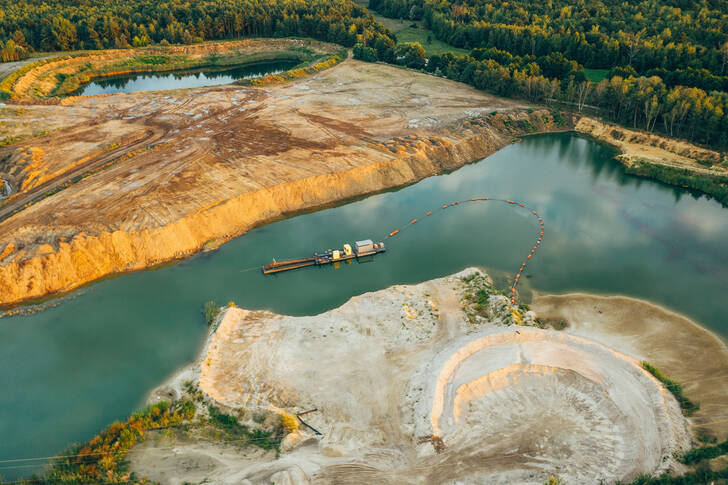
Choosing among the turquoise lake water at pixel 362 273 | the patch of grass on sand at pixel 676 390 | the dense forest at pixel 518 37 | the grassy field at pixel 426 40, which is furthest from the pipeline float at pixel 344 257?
the grassy field at pixel 426 40

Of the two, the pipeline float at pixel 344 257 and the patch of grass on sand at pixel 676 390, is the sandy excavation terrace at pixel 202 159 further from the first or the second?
the patch of grass on sand at pixel 676 390

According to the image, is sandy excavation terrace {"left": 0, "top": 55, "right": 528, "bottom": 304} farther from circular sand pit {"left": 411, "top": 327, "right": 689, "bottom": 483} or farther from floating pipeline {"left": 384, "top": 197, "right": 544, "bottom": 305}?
circular sand pit {"left": 411, "top": 327, "right": 689, "bottom": 483}

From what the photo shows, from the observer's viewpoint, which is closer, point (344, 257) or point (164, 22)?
point (344, 257)

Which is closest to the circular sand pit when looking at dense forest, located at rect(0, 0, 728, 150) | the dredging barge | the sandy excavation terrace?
the dredging barge

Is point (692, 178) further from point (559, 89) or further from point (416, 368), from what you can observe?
point (416, 368)

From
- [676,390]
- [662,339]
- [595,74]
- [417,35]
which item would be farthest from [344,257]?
[417,35]

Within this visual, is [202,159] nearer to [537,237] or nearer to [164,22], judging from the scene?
[537,237]
